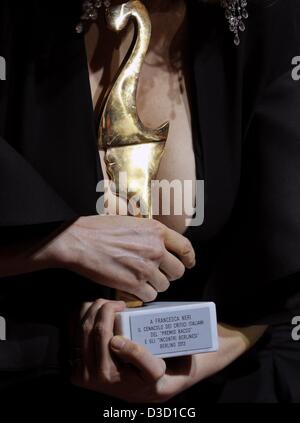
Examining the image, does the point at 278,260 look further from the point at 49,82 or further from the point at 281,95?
the point at 49,82

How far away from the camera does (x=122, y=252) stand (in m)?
0.81

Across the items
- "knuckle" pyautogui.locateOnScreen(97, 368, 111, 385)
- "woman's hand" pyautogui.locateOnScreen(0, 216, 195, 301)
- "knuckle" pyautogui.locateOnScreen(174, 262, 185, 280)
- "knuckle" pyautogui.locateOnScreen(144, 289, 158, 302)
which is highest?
"woman's hand" pyautogui.locateOnScreen(0, 216, 195, 301)

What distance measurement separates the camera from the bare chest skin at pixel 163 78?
0.87 metres

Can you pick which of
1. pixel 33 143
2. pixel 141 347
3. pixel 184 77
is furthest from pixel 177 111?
pixel 141 347

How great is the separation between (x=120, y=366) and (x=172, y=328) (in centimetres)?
6

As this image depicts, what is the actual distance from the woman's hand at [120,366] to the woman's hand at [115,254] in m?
0.03

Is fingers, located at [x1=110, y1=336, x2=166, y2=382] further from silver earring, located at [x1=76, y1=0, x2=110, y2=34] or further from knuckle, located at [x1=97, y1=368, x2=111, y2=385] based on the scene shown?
silver earring, located at [x1=76, y1=0, x2=110, y2=34]

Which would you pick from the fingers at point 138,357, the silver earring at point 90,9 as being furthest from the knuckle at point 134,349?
the silver earring at point 90,9

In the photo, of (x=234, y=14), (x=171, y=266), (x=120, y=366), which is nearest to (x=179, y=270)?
(x=171, y=266)

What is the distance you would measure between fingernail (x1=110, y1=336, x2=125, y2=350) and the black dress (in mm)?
96

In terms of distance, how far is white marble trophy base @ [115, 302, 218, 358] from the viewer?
2.52 feet

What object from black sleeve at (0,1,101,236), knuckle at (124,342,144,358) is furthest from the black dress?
knuckle at (124,342,144,358)

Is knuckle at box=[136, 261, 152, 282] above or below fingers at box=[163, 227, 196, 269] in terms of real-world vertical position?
below

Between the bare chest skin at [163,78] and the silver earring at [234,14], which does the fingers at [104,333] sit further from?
the silver earring at [234,14]
